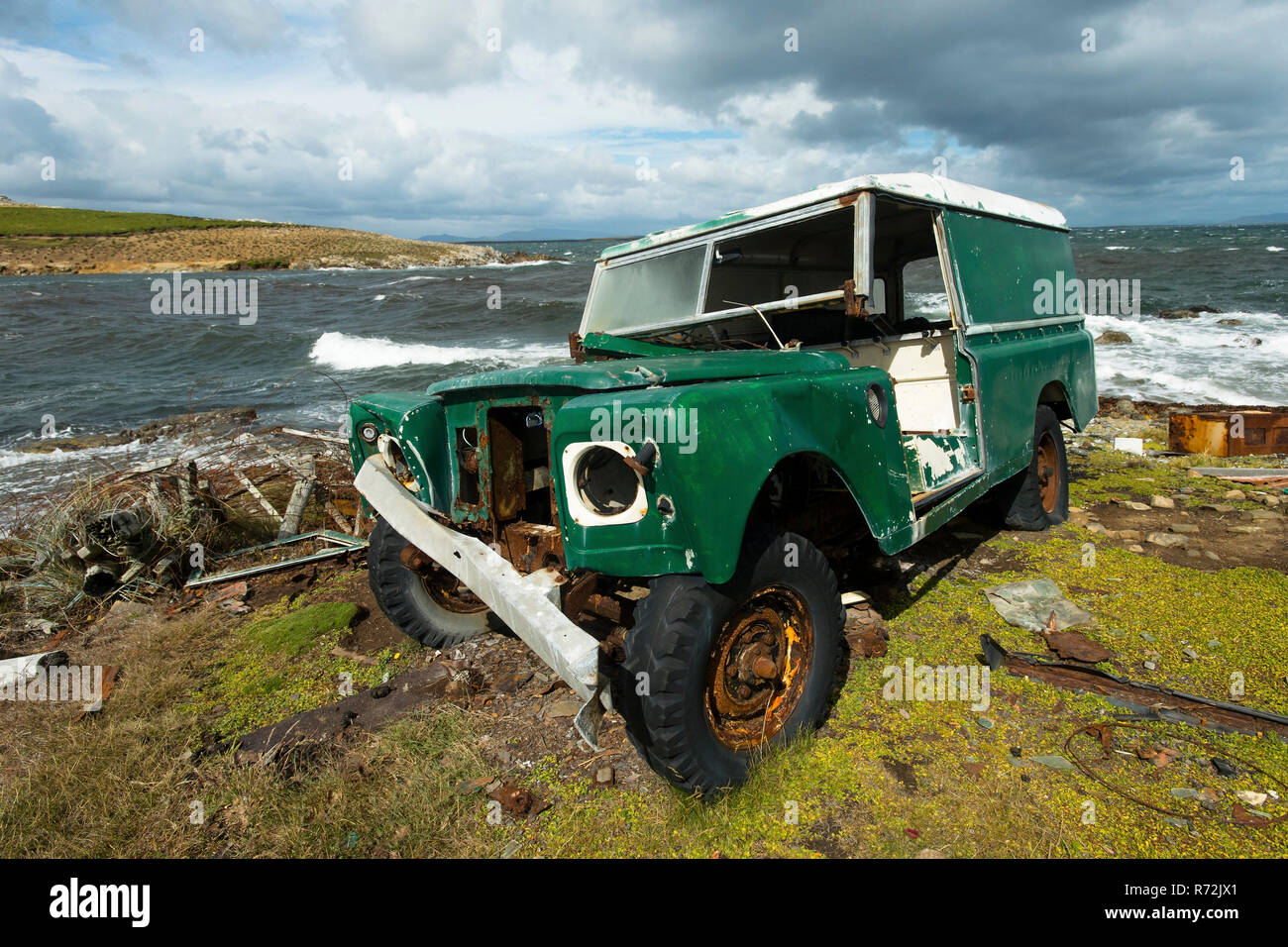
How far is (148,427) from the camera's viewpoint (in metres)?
10.5

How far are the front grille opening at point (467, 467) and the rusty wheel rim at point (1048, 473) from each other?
4.17 meters

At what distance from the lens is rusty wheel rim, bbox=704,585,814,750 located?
96.9 inches

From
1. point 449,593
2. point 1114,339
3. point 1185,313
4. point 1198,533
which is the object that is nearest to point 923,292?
point 1185,313

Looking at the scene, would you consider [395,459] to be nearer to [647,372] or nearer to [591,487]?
[591,487]

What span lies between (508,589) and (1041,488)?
4433 millimetres

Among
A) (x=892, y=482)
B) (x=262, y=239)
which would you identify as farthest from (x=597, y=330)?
(x=262, y=239)

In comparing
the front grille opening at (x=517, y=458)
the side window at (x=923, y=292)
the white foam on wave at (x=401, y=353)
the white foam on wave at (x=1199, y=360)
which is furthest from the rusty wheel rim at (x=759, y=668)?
the side window at (x=923, y=292)

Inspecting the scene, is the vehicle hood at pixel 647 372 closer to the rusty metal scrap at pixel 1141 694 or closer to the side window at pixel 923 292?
the rusty metal scrap at pixel 1141 694

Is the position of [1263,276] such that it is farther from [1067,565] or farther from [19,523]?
[19,523]

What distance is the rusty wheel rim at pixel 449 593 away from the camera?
149 inches

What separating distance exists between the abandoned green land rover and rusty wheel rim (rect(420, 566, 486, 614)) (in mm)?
13

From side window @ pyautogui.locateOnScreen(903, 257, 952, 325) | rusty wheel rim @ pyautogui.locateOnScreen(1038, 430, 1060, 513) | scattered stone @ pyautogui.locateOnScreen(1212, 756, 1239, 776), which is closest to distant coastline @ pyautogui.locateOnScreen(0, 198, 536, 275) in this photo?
side window @ pyautogui.locateOnScreen(903, 257, 952, 325)

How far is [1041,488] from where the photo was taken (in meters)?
5.29
